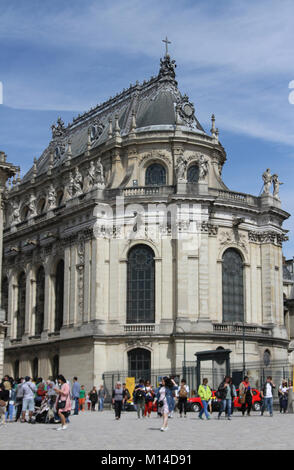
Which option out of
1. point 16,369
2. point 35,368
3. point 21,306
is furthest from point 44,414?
point 21,306

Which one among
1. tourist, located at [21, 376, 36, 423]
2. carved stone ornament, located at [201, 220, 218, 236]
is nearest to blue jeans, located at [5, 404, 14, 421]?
tourist, located at [21, 376, 36, 423]

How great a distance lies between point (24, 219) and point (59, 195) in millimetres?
6075

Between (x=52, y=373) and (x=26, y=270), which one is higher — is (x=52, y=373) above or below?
below

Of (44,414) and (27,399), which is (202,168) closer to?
(27,399)

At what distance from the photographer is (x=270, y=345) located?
50812 millimetres

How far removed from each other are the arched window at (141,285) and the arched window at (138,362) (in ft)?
6.57

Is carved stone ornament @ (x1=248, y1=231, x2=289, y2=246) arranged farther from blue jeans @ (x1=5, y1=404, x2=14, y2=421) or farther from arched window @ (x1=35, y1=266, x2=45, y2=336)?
blue jeans @ (x1=5, y1=404, x2=14, y2=421)

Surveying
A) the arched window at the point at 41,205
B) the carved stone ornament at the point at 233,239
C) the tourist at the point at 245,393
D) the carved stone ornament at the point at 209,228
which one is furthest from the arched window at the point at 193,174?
the tourist at the point at 245,393

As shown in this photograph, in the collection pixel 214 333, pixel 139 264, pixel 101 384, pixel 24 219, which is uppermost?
pixel 24 219

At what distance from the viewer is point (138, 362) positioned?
159 feet

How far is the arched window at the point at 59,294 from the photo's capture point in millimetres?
54656

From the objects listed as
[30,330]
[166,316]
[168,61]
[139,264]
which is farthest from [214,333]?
[168,61]

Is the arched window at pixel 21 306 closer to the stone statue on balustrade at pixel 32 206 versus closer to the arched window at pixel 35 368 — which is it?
the arched window at pixel 35 368

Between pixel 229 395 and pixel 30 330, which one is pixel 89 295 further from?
pixel 229 395
